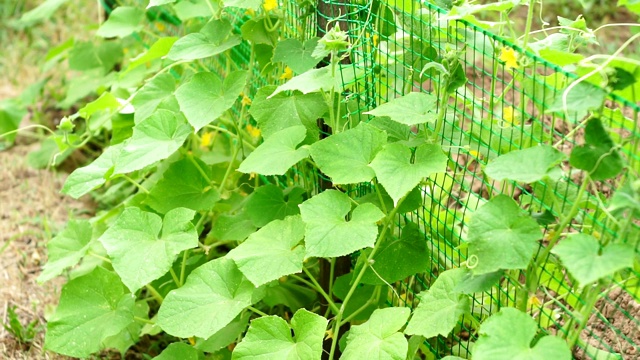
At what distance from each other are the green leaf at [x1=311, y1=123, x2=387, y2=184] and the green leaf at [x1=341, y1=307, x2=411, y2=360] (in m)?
0.35

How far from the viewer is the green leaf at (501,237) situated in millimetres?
1793

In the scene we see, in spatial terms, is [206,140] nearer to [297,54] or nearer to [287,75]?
[287,75]

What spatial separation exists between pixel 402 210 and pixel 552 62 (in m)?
0.55

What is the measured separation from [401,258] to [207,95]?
768 millimetres

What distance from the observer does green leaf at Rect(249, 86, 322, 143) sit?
238cm

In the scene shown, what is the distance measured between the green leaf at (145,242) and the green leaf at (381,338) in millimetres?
517

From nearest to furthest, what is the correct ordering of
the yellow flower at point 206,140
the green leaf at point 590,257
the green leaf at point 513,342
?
the green leaf at point 590,257 < the green leaf at point 513,342 < the yellow flower at point 206,140

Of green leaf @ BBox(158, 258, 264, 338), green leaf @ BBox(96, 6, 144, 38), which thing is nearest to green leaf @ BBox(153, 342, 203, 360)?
green leaf @ BBox(158, 258, 264, 338)

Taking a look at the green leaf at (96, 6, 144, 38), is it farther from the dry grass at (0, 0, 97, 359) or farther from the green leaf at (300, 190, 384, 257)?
the green leaf at (300, 190, 384, 257)

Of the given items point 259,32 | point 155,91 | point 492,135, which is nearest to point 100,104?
point 155,91

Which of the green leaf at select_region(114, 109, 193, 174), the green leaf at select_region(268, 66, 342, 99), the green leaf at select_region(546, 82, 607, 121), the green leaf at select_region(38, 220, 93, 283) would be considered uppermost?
the green leaf at select_region(546, 82, 607, 121)

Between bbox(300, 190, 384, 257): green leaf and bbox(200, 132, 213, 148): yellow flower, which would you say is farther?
bbox(200, 132, 213, 148): yellow flower

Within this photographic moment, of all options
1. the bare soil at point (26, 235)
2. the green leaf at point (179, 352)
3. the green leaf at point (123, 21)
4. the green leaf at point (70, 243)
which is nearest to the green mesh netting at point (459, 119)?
the green leaf at point (179, 352)

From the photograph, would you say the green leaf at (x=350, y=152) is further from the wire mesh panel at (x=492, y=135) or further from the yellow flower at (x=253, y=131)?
the yellow flower at (x=253, y=131)
